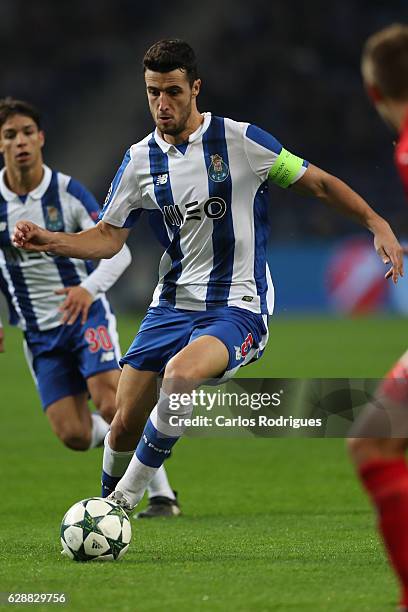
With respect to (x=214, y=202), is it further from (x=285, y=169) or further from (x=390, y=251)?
(x=390, y=251)

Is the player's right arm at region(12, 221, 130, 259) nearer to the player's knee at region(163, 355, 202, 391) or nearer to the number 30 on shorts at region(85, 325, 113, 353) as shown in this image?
the player's knee at region(163, 355, 202, 391)

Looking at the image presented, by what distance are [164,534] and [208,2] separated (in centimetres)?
2347

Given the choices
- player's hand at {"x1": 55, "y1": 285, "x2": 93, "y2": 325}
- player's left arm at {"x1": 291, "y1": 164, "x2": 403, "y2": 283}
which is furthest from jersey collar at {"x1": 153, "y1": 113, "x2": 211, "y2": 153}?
player's hand at {"x1": 55, "y1": 285, "x2": 93, "y2": 325}

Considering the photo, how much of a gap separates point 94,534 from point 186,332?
1077 mm

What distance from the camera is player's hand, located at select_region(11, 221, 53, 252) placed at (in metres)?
5.41

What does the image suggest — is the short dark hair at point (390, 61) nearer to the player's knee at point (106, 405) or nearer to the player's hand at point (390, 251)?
the player's hand at point (390, 251)

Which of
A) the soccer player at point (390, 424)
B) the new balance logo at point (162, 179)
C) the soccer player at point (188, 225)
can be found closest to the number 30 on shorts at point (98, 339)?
the soccer player at point (188, 225)

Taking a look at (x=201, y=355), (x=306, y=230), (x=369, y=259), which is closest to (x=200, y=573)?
(x=201, y=355)

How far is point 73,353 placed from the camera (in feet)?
25.0

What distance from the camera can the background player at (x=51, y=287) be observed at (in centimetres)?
751

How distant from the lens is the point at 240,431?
17.5ft

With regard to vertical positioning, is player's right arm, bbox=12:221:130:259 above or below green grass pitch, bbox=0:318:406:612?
above

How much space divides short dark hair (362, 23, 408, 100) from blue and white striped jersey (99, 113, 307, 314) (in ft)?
6.78

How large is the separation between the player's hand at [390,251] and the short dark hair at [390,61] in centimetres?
165
